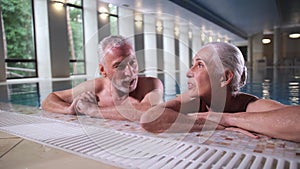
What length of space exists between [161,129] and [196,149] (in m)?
0.33

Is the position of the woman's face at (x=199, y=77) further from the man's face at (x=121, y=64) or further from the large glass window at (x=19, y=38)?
the large glass window at (x=19, y=38)

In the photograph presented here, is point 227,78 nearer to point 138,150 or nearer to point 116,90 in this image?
point 138,150

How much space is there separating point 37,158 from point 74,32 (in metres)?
10.7

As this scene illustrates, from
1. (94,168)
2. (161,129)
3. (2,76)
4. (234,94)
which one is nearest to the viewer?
(94,168)

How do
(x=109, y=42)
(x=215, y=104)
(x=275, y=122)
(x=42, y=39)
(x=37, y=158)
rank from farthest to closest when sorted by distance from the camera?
(x=42, y=39) → (x=109, y=42) → (x=215, y=104) → (x=275, y=122) → (x=37, y=158)

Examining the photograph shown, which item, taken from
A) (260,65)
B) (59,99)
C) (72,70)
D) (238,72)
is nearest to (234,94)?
(238,72)

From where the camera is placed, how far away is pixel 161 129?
1524 millimetres

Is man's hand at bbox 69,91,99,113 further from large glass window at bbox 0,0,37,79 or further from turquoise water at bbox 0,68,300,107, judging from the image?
large glass window at bbox 0,0,37,79

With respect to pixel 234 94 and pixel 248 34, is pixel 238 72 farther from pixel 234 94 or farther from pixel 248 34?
pixel 248 34

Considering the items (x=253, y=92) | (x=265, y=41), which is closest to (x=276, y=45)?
(x=265, y=41)

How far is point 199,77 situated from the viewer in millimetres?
1628

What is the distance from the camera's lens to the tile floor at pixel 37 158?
104 cm

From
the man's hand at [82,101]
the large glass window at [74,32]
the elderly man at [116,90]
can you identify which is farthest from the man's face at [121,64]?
the large glass window at [74,32]

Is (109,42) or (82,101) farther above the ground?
(109,42)
